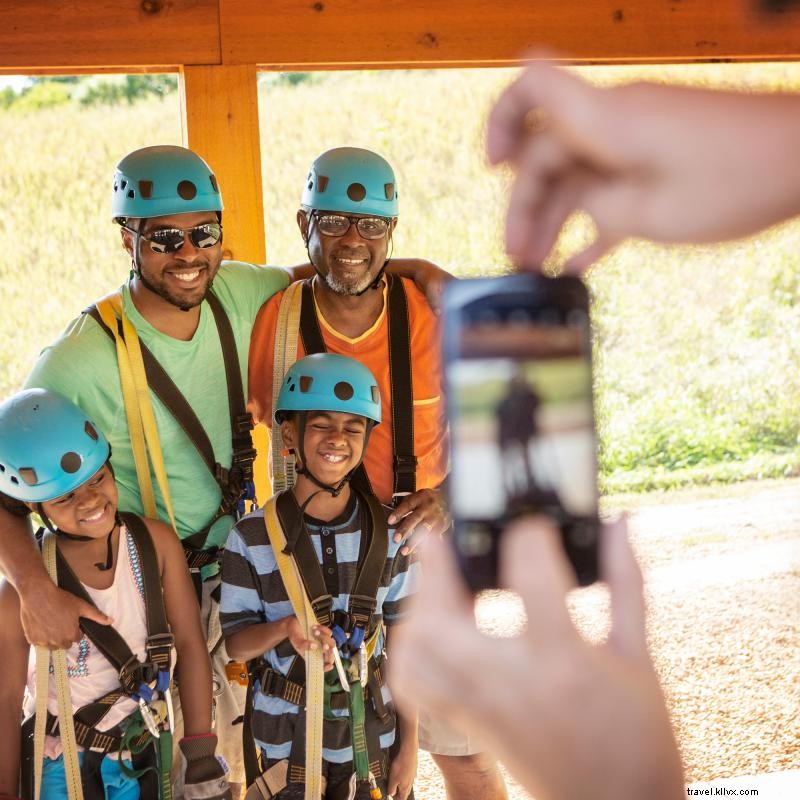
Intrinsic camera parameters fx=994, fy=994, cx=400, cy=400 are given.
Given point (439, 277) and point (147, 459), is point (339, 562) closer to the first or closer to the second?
point (147, 459)

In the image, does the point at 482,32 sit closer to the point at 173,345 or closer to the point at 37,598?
the point at 173,345

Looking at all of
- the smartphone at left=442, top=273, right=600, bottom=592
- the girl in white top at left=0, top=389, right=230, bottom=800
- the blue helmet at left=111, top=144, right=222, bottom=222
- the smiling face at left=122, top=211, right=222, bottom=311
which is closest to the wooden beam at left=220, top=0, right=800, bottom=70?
the blue helmet at left=111, top=144, right=222, bottom=222

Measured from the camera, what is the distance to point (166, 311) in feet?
11.8

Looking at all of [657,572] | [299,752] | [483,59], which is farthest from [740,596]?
[299,752]

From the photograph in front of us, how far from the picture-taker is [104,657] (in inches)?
128

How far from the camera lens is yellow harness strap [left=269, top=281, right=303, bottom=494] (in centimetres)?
368

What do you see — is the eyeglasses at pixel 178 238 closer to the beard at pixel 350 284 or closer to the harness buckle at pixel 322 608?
the beard at pixel 350 284

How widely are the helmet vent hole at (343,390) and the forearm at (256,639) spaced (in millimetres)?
758

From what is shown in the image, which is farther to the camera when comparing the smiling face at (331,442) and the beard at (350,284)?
the beard at (350,284)

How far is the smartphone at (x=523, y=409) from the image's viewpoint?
101 cm

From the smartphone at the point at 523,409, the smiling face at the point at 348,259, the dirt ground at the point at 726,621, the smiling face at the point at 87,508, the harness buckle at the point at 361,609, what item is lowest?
the dirt ground at the point at 726,621

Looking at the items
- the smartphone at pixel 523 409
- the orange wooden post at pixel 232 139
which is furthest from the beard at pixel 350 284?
the smartphone at pixel 523 409

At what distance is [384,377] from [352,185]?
0.74 m

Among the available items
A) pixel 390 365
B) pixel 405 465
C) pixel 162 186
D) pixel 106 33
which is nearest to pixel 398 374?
pixel 390 365
